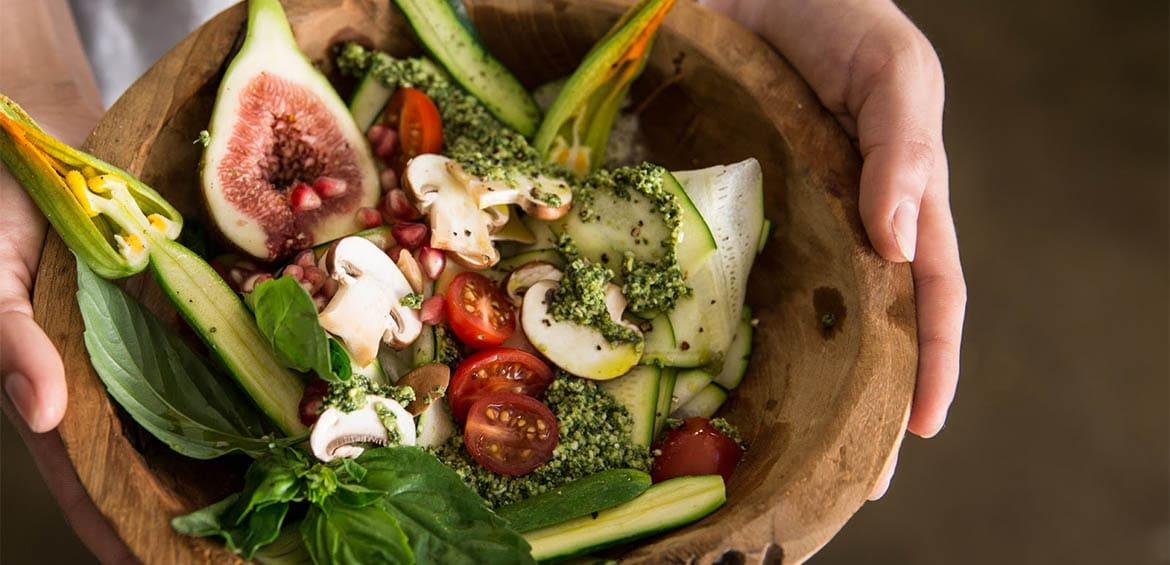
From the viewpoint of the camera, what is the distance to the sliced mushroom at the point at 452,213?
1.88 m

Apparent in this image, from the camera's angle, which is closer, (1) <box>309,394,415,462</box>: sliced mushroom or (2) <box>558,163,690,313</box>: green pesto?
(1) <box>309,394,415,462</box>: sliced mushroom

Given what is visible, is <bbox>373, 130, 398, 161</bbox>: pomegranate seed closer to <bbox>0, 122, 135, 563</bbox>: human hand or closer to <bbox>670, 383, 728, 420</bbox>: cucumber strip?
<bbox>0, 122, 135, 563</bbox>: human hand

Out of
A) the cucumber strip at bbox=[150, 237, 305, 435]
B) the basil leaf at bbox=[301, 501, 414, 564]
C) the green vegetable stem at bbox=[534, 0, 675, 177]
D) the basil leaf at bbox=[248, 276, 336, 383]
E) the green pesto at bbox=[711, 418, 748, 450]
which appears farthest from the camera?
the green vegetable stem at bbox=[534, 0, 675, 177]

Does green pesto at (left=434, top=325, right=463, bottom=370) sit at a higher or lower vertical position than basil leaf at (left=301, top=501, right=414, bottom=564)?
lower

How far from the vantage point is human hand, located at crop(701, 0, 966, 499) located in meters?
1.80

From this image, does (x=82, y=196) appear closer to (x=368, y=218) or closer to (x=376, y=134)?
(x=368, y=218)

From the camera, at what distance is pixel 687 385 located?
198 cm

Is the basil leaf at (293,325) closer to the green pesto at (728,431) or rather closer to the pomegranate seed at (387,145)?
the pomegranate seed at (387,145)

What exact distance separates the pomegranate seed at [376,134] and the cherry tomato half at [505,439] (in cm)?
66

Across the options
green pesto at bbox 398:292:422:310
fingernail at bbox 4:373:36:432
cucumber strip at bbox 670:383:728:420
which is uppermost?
fingernail at bbox 4:373:36:432

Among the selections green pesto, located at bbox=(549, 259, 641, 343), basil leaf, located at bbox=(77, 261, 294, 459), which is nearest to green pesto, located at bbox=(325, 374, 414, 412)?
basil leaf, located at bbox=(77, 261, 294, 459)

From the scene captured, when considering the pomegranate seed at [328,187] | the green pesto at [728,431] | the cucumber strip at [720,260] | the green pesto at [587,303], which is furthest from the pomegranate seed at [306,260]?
the green pesto at [728,431]

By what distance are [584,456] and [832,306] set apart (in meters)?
0.56

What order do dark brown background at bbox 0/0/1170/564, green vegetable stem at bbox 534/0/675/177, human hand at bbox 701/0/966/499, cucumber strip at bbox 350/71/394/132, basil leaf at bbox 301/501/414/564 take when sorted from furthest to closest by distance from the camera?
1. dark brown background at bbox 0/0/1170/564
2. cucumber strip at bbox 350/71/394/132
3. green vegetable stem at bbox 534/0/675/177
4. human hand at bbox 701/0/966/499
5. basil leaf at bbox 301/501/414/564
